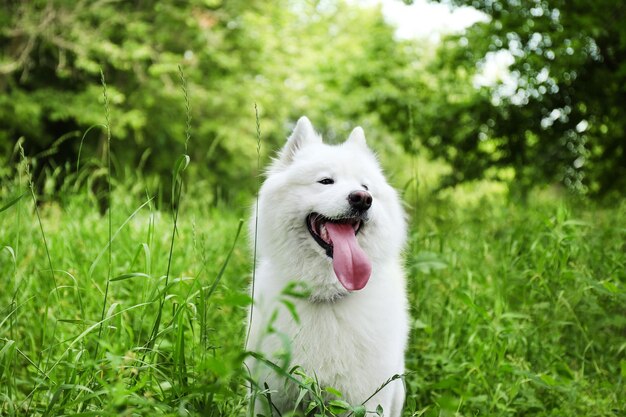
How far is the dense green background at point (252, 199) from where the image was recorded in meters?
2.57

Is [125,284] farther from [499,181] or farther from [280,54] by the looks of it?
[280,54]

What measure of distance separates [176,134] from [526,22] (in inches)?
468

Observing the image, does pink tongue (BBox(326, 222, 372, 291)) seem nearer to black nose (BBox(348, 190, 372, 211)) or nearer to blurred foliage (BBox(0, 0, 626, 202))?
black nose (BBox(348, 190, 372, 211))

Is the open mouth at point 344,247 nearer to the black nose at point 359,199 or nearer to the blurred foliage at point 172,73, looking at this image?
the black nose at point 359,199

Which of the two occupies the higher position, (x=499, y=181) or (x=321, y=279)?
(x=321, y=279)

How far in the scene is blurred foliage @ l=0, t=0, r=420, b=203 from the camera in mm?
12484

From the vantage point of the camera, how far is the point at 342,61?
41.4 ft

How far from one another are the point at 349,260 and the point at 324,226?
25cm

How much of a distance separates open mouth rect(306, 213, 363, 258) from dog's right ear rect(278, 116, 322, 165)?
1.68 ft

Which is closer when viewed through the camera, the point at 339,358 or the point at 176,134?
Answer: the point at 339,358

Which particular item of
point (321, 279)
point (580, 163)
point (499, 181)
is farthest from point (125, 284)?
point (580, 163)

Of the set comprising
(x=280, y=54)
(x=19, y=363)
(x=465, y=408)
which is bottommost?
(x=280, y=54)

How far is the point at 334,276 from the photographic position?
285cm

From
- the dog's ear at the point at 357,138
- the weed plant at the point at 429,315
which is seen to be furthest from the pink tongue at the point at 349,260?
the dog's ear at the point at 357,138
